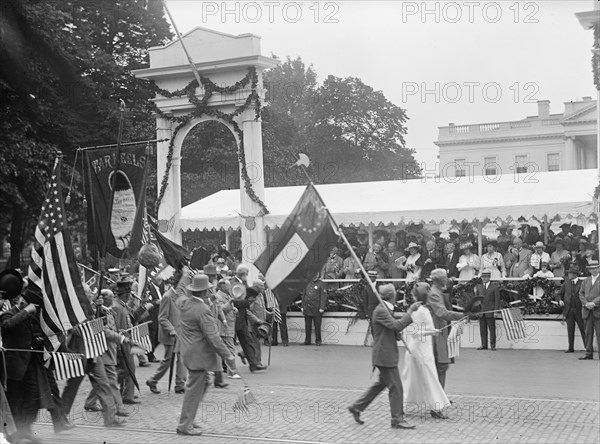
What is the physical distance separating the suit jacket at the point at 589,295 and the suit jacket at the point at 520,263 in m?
2.47

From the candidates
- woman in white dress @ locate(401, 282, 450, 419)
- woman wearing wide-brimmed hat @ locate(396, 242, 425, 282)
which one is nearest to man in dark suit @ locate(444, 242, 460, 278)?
woman wearing wide-brimmed hat @ locate(396, 242, 425, 282)

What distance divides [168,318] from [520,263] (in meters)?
9.09

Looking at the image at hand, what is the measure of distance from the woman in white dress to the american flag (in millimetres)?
4166

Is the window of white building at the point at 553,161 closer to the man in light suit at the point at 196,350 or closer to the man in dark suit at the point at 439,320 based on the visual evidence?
the man in dark suit at the point at 439,320

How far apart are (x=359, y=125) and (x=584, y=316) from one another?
131 ft

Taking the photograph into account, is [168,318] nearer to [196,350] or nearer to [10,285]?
[196,350]

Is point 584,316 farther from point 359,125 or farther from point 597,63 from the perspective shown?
point 359,125

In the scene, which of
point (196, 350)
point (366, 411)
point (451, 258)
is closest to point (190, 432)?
point (196, 350)

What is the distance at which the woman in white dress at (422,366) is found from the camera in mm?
11531

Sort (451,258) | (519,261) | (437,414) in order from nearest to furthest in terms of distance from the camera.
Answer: (437,414) < (519,261) < (451,258)

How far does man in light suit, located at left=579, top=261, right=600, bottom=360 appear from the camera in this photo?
16.9m

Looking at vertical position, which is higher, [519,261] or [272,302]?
[519,261]

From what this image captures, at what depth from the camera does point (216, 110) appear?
2408 cm

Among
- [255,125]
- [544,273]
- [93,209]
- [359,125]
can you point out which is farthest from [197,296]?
[359,125]
